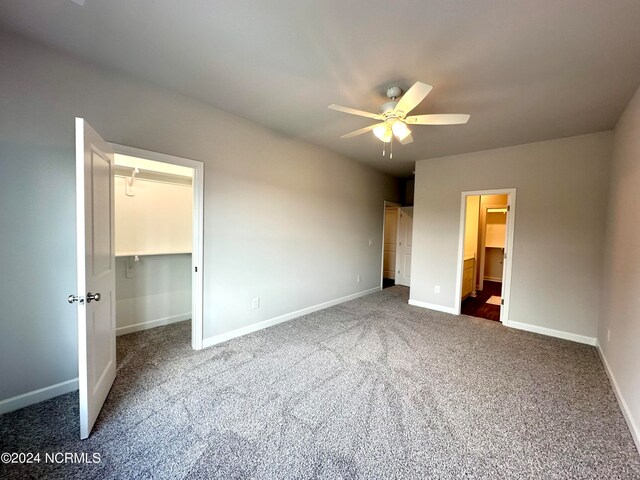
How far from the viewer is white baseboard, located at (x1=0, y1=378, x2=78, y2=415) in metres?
1.82

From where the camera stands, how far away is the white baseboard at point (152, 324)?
316cm

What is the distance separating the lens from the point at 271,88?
2373mm

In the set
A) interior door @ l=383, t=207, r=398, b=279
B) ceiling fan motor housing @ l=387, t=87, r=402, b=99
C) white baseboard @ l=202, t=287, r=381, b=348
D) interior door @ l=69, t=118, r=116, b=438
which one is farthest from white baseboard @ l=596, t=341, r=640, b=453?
interior door @ l=383, t=207, r=398, b=279

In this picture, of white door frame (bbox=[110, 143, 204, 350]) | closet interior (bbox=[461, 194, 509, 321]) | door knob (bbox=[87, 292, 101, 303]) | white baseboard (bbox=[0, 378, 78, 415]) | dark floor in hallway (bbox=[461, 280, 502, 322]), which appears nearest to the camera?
door knob (bbox=[87, 292, 101, 303])

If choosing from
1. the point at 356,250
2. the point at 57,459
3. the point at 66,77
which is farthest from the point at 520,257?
the point at 66,77

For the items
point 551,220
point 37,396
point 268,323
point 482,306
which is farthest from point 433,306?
point 37,396

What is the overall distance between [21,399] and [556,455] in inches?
142

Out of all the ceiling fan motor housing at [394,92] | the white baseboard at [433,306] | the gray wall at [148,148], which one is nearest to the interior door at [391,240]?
the white baseboard at [433,306]

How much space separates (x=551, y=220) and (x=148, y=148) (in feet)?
15.9

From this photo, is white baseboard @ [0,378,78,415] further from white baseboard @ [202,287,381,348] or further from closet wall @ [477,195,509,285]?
closet wall @ [477,195,509,285]

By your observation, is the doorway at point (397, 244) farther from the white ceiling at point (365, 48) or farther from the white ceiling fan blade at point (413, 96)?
the white ceiling fan blade at point (413, 96)

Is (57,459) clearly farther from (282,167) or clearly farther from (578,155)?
(578,155)

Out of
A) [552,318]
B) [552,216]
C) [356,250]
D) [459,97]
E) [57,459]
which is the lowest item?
[57,459]

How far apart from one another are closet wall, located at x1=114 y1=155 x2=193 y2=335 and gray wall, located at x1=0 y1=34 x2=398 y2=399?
0.99 meters
